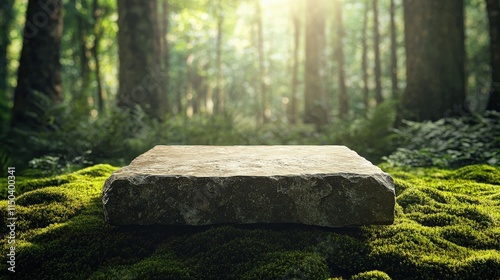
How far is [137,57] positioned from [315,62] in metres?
6.78

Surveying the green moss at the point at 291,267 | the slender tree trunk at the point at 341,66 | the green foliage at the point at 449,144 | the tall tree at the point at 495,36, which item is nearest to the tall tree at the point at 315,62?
the slender tree trunk at the point at 341,66

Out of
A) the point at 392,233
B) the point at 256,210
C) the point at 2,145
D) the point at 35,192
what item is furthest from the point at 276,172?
the point at 2,145

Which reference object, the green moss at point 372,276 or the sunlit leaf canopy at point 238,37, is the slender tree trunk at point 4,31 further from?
the green moss at point 372,276

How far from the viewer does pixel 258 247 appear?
10.2 ft

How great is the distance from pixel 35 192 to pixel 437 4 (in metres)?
7.61

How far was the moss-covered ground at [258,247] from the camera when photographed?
2.85 meters

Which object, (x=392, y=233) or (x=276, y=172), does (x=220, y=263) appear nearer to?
(x=276, y=172)

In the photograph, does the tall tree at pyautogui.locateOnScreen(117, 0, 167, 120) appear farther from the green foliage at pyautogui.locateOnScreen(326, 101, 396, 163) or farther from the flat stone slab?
the flat stone slab

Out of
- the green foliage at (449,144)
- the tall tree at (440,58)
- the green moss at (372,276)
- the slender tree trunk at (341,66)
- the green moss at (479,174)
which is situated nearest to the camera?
the green moss at (372,276)

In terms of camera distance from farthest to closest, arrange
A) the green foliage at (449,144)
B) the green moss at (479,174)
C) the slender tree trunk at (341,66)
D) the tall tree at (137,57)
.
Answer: the slender tree trunk at (341,66) < the tall tree at (137,57) < the green foliage at (449,144) < the green moss at (479,174)

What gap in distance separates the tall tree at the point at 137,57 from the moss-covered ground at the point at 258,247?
609cm

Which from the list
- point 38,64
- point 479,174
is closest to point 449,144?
point 479,174

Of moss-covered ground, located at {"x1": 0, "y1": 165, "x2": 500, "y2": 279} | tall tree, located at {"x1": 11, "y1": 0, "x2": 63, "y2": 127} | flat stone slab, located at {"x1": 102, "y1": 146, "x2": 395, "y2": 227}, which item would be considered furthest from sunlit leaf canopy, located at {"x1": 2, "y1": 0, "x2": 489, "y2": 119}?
flat stone slab, located at {"x1": 102, "y1": 146, "x2": 395, "y2": 227}

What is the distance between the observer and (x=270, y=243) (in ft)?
10.4
